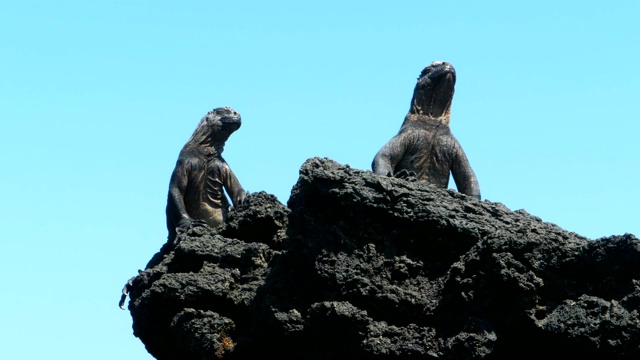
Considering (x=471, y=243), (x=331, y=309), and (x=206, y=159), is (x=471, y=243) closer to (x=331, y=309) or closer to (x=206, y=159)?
(x=331, y=309)

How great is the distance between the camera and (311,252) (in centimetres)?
1312

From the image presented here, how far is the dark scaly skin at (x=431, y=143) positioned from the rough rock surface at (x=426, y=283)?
2.08 metres

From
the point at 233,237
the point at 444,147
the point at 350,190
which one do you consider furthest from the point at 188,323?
the point at 444,147

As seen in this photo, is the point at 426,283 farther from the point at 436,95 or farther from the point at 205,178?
the point at 205,178

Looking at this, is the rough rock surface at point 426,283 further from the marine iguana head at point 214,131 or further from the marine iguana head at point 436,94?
the marine iguana head at point 214,131

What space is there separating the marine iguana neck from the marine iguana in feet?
6.93

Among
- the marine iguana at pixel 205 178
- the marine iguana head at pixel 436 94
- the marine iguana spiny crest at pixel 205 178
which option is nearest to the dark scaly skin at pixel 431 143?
the marine iguana head at pixel 436 94

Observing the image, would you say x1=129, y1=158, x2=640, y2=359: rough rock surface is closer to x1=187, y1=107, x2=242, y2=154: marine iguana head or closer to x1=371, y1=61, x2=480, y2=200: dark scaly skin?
A: x1=371, y1=61, x2=480, y2=200: dark scaly skin

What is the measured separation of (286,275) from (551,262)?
2.19m

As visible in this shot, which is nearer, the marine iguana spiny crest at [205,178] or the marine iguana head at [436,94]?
the marine iguana head at [436,94]

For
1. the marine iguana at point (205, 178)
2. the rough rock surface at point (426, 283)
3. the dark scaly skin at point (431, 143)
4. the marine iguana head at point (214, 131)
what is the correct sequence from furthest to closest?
1. the marine iguana head at point (214, 131)
2. the marine iguana at point (205, 178)
3. the dark scaly skin at point (431, 143)
4. the rough rock surface at point (426, 283)

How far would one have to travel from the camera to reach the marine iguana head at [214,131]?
17.4 meters

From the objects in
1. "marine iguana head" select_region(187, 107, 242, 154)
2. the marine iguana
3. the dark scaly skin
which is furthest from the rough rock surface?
"marine iguana head" select_region(187, 107, 242, 154)

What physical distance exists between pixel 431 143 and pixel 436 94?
614 millimetres
